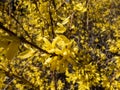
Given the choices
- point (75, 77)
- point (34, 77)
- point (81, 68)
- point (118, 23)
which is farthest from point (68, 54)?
point (118, 23)

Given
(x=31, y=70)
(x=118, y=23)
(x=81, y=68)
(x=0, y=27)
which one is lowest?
(x=0, y=27)

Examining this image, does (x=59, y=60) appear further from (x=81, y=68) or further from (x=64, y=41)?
(x=81, y=68)

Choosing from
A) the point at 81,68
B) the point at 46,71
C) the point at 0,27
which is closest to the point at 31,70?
the point at 46,71

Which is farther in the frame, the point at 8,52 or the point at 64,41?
the point at 64,41

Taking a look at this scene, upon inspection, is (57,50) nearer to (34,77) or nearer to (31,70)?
(34,77)

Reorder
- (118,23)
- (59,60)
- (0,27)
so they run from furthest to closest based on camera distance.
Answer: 1. (118,23)
2. (59,60)
3. (0,27)

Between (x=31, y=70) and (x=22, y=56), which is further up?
(x=31, y=70)

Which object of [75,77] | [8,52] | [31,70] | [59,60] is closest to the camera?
[8,52]
